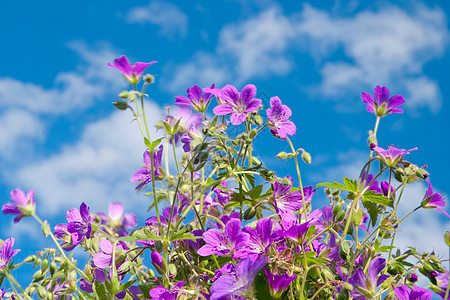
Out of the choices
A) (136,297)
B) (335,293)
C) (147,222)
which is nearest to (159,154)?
(147,222)

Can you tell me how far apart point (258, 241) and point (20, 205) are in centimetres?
93

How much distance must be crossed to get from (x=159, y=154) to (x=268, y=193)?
1.36ft

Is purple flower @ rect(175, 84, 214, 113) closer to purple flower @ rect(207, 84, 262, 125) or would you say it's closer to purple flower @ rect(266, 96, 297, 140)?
purple flower @ rect(207, 84, 262, 125)

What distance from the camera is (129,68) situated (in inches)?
66.5

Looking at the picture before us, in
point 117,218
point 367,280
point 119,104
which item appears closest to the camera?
point 367,280

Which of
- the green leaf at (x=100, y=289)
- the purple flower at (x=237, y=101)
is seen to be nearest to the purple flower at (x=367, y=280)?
the purple flower at (x=237, y=101)

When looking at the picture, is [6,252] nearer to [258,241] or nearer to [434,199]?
[258,241]

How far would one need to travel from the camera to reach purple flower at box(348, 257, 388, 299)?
1529 millimetres

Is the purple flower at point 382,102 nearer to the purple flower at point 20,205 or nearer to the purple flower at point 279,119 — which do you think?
the purple flower at point 279,119

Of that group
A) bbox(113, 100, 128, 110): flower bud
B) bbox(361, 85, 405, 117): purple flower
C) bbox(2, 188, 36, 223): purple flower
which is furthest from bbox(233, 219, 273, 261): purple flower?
bbox(2, 188, 36, 223): purple flower

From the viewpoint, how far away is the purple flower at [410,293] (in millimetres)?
1523

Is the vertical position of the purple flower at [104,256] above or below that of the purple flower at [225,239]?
below

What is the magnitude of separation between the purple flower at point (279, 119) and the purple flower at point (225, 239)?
0.35 m

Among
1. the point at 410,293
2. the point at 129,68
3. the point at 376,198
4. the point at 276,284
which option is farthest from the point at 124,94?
the point at 410,293
